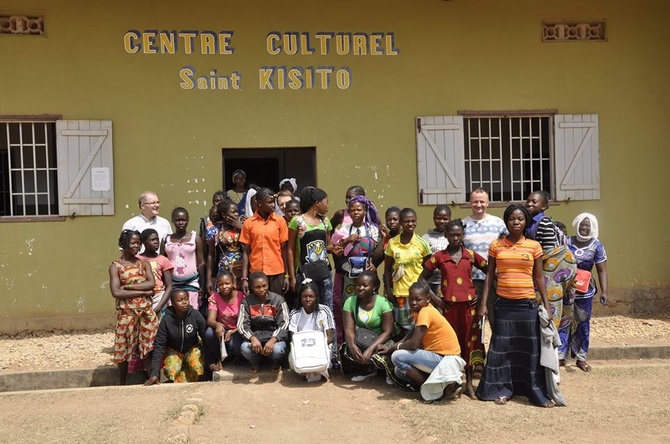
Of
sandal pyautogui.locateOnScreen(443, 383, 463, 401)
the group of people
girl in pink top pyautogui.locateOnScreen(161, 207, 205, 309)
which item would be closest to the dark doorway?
girl in pink top pyautogui.locateOnScreen(161, 207, 205, 309)

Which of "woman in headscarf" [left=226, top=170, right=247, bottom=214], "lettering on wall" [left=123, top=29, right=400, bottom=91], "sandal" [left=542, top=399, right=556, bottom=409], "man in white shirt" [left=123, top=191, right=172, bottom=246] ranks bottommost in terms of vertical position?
"sandal" [left=542, top=399, right=556, bottom=409]

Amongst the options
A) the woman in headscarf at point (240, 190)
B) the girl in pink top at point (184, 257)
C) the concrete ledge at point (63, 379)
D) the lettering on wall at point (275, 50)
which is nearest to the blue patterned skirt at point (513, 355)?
the girl in pink top at point (184, 257)

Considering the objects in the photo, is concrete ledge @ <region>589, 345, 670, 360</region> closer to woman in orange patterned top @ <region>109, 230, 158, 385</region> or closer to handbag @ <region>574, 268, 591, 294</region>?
handbag @ <region>574, 268, 591, 294</region>

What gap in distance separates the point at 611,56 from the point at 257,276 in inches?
213

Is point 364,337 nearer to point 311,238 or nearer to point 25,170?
point 311,238

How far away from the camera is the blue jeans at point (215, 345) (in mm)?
6551

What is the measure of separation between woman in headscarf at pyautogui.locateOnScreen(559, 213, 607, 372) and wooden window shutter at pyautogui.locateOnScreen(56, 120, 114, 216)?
4.86 m

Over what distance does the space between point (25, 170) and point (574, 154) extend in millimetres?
6206

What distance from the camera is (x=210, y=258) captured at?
6.93 meters

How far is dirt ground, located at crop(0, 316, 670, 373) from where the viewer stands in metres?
7.35

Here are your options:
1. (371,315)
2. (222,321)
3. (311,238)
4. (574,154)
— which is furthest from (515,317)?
(574,154)

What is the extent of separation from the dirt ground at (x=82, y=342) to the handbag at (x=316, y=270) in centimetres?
215

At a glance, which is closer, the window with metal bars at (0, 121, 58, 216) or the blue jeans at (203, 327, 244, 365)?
the blue jeans at (203, 327, 244, 365)

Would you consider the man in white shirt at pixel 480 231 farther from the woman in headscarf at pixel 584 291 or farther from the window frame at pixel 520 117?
the window frame at pixel 520 117
